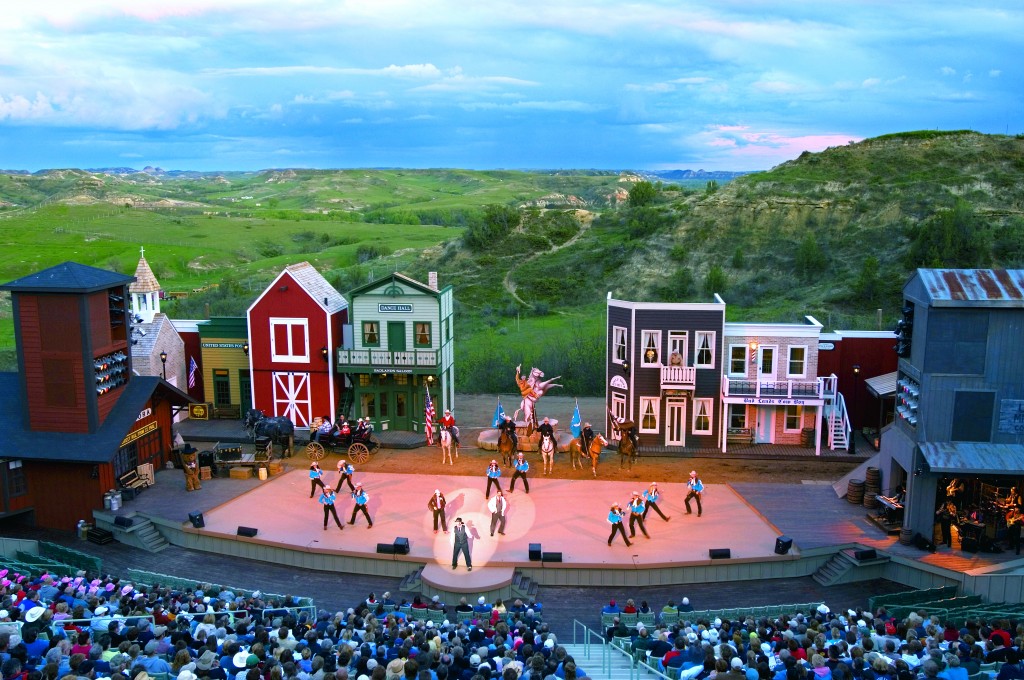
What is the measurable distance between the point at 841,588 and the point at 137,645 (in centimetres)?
1708

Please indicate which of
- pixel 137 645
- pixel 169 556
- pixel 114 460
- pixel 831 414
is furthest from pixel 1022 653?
pixel 114 460

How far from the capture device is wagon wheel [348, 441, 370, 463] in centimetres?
3312

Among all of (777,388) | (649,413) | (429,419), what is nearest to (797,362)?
(777,388)

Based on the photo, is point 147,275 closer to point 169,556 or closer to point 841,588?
point 169,556

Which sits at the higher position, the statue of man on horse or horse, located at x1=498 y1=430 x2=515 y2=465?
the statue of man on horse

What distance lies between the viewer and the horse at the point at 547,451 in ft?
104

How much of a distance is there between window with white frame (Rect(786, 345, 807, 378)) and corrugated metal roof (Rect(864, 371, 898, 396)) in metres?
2.37

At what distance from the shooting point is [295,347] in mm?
36000

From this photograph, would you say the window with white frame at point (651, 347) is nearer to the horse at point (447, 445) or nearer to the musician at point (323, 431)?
the horse at point (447, 445)

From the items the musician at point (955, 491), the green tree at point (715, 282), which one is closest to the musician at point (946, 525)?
the musician at point (955, 491)

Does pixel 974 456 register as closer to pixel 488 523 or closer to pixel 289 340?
pixel 488 523

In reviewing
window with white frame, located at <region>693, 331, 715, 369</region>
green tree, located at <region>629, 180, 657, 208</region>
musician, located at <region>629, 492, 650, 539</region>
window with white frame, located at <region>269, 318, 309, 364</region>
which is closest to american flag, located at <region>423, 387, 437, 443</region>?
window with white frame, located at <region>269, 318, 309, 364</region>

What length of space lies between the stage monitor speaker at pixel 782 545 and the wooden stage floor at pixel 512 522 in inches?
10.4

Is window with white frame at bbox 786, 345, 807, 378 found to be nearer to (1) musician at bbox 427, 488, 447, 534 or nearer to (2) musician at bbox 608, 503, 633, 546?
(2) musician at bbox 608, 503, 633, 546
